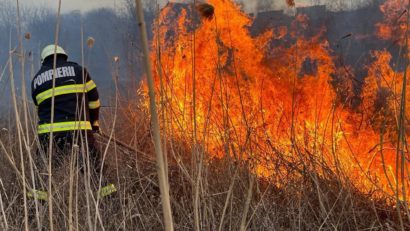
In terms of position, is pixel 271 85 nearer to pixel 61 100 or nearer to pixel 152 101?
pixel 61 100

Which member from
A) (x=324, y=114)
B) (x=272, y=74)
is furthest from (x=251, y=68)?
(x=324, y=114)

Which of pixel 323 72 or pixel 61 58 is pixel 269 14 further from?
pixel 61 58

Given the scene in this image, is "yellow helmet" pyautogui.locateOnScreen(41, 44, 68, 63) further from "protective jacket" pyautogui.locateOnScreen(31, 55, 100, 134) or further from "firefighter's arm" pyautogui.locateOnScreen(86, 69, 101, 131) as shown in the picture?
"firefighter's arm" pyautogui.locateOnScreen(86, 69, 101, 131)

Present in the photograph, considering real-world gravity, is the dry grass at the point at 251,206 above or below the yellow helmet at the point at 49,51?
below

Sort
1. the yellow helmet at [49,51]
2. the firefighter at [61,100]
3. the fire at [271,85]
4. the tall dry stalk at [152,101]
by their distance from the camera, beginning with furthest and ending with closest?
the fire at [271,85] < the yellow helmet at [49,51] < the firefighter at [61,100] < the tall dry stalk at [152,101]

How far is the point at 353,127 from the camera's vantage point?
5.69 metres

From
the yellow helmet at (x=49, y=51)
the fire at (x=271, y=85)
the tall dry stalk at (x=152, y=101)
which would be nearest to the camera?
the tall dry stalk at (x=152, y=101)

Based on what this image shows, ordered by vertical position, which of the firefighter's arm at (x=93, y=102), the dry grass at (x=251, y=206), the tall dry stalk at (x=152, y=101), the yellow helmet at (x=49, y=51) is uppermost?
the yellow helmet at (x=49, y=51)

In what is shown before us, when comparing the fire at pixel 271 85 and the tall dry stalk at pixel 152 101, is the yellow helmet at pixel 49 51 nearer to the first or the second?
the fire at pixel 271 85

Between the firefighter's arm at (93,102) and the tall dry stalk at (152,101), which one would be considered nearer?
the tall dry stalk at (152,101)

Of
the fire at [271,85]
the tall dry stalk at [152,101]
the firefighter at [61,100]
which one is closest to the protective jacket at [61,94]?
the firefighter at [61,100]

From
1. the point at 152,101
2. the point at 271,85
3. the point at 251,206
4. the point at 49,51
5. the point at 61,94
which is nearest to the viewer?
the point at 152,101

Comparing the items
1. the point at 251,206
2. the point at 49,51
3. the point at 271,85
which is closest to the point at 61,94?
the point at 49,51

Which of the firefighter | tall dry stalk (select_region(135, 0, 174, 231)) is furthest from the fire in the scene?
tall dry stalk (select_region(135, 0, 174, 231))
